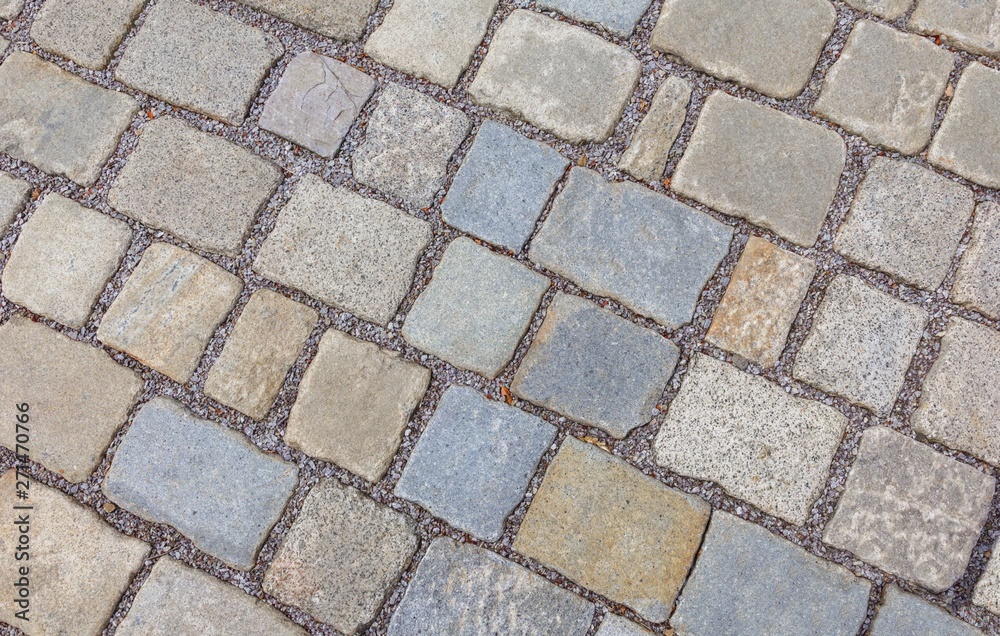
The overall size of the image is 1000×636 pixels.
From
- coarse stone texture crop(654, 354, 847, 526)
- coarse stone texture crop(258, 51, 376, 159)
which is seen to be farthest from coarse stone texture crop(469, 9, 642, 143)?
coarse stone texture crop(654, 354, 847, 526)

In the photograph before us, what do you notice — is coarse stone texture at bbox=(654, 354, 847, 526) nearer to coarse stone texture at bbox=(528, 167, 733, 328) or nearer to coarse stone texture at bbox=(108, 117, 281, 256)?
coarse stone texture at bbox=(528, 167, 733, 328)

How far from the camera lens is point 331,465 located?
1.95 metres

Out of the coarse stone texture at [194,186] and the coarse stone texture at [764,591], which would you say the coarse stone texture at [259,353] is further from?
the coarse stone texture at [764,591]

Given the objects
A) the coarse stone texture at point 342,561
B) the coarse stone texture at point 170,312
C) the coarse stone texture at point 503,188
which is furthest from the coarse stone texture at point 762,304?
the coarse stone texture at point 170,312

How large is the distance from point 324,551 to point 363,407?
0.46 meters

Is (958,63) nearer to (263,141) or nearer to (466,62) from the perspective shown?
(466,62)

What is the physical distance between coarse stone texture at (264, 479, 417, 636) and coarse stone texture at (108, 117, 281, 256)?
93cm

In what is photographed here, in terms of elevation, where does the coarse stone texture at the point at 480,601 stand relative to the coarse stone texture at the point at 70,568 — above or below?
above

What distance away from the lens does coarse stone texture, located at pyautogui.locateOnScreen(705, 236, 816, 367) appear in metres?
1.93

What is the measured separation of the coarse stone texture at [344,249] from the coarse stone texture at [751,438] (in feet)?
3.21

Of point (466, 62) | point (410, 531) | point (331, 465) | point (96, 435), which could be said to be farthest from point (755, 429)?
point (96, 435)

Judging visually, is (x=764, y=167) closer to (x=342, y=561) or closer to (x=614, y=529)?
(x=614, y=529)

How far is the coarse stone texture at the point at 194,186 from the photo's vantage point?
2.03 meters

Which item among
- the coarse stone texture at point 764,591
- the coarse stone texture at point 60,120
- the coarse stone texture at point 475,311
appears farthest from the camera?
the coarse stone texture at point 60,120
